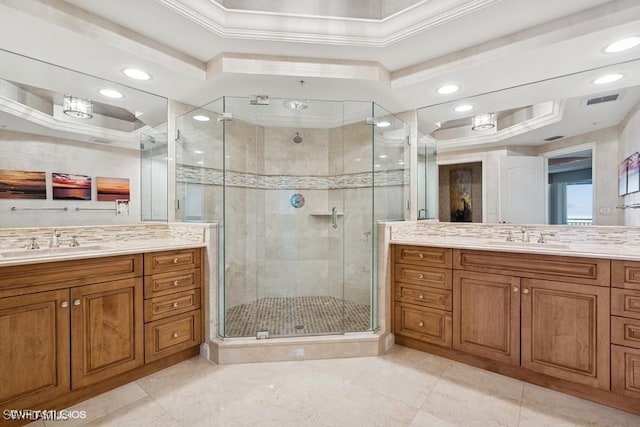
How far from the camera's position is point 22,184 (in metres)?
1.98

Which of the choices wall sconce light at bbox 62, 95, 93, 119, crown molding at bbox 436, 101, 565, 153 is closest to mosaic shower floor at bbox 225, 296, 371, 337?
crown molding at bbox 436, 101, 565, 153

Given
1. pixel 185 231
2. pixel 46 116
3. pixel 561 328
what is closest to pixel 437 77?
pixel 561 328

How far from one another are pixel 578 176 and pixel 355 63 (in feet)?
6.48

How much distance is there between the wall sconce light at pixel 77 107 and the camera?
221 cm

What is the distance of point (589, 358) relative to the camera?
1.74m

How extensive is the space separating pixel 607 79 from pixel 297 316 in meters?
3.13

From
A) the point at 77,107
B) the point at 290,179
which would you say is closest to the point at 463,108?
the point at 290,179

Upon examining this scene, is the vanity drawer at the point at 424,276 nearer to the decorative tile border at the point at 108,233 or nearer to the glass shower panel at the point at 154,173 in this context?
the decorative tile border at the point at 108,233

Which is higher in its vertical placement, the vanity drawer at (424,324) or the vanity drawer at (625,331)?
the vanity drawer at (625,331)

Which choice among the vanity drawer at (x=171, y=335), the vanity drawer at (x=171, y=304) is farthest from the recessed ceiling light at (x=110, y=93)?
the vanity drawer at (x=171, y=335)

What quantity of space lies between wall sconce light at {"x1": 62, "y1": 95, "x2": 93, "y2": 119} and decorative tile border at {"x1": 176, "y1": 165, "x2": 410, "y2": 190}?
76 cm

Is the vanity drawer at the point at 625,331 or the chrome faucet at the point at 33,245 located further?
the chrome faucet at the point at 33,245

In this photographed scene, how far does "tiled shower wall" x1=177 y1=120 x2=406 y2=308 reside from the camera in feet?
9.38

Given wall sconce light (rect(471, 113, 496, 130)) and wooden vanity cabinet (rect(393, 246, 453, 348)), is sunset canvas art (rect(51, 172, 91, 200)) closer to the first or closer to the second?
wooden vanity cabinet (rect(393, 246, 453, 348))
